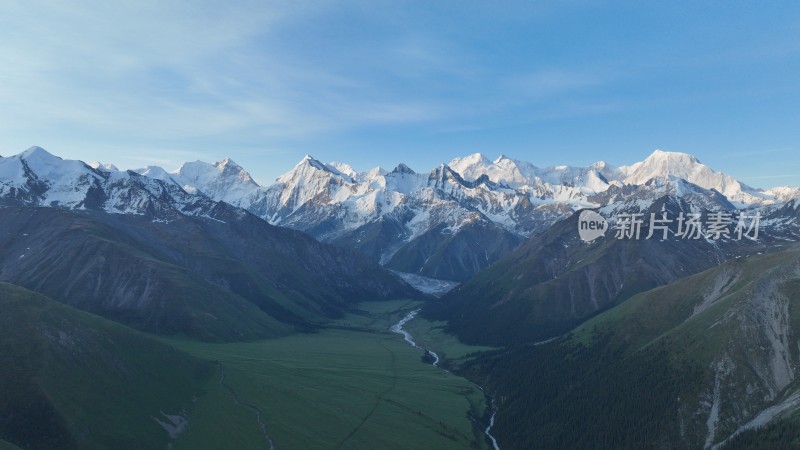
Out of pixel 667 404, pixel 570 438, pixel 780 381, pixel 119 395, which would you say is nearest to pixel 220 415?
pixel 119 395

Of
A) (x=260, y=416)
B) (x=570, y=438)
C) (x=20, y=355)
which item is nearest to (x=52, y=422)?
(x=20, y=355)

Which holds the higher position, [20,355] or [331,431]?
[20,355]

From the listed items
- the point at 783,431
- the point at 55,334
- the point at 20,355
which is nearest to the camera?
the point at 783,431

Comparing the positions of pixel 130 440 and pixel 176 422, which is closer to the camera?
pixel 130 440

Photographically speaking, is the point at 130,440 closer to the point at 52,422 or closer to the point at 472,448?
the point at 52,422

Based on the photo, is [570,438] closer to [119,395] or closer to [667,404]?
[667,404]

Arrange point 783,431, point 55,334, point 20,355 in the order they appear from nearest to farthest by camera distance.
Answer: point 783,431, point 20,355, point 55,334

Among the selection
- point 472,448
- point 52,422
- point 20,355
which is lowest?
point 472,448

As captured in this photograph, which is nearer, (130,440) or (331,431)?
(130,440)

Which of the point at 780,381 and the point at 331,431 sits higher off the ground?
the point at 780,381
